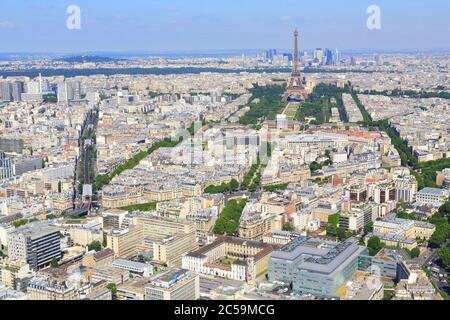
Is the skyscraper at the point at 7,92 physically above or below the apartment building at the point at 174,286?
above

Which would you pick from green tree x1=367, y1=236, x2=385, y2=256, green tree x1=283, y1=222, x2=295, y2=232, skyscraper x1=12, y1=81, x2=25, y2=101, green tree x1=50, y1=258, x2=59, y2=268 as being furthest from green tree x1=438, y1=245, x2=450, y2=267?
skyscraper x1=12, y1=81, x2=25, y2=101

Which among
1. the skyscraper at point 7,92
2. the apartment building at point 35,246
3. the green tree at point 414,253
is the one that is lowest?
the green tree at point 414,253

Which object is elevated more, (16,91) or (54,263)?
(16,91)

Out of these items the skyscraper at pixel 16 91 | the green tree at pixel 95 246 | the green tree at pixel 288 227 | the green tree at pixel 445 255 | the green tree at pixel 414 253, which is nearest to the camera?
the green tree at pixel 445 255

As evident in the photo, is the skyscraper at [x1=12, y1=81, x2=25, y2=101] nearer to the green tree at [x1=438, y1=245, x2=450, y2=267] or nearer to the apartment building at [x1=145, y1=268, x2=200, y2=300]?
the apartment building at [x1=145, y1=268, x2=200, y2=300]

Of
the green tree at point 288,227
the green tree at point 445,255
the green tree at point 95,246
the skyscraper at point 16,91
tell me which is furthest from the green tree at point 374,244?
the skyscraper at point 16,91

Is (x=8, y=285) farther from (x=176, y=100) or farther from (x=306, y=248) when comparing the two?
(x=176, y=100)

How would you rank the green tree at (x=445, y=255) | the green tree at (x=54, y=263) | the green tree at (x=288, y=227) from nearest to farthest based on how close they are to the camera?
the green tree at (x=445, y=255) → the green tree at (x=54, y=263) → the green tree at (x=288, y=227)

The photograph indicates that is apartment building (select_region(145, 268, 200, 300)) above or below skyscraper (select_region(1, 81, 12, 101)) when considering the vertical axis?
below

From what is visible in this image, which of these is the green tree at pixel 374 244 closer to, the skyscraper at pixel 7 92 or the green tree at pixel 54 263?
the green tree at pixel 54 263

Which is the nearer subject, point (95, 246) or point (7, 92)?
point (95, 246)

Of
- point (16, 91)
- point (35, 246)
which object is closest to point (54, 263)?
point (35, 246)

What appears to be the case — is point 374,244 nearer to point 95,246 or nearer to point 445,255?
point 445,255
